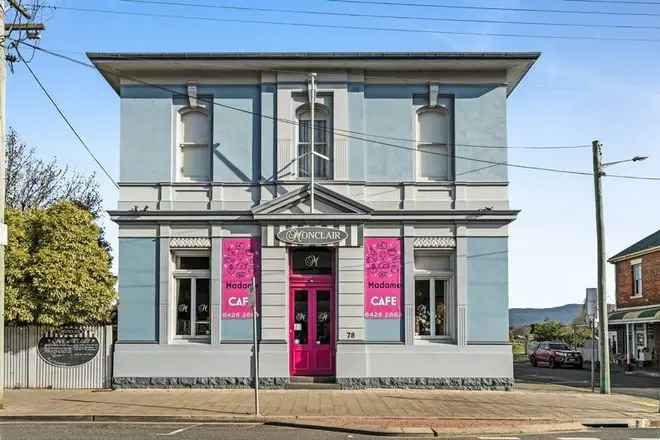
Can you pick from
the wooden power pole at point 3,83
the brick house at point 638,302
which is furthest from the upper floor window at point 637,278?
the wooden power pole at point 3,83

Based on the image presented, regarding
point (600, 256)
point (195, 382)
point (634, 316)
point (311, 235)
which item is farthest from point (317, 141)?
point (634, 316)

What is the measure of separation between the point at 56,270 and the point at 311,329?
6.68 meters

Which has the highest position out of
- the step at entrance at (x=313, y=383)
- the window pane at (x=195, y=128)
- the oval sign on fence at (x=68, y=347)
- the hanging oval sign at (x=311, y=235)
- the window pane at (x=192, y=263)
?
the window pane at (x=195, y=128)

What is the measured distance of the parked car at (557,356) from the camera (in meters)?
Result: 40.9

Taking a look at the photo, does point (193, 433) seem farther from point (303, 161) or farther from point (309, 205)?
point (303, 161)

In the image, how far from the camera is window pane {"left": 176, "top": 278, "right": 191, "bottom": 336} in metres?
21.5

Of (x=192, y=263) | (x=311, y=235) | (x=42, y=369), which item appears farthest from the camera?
(x=192, y=263)

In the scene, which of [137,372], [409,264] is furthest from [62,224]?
[409,264]

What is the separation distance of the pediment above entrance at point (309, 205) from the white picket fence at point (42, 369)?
217 inches

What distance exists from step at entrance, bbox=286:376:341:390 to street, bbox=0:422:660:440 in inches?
205

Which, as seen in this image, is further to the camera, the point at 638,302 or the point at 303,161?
the point at 638,302

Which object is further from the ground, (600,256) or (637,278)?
(600,256)

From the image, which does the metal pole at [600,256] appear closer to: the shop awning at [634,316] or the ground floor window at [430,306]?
the ground floor window at [430,306]

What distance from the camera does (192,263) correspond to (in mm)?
21812
